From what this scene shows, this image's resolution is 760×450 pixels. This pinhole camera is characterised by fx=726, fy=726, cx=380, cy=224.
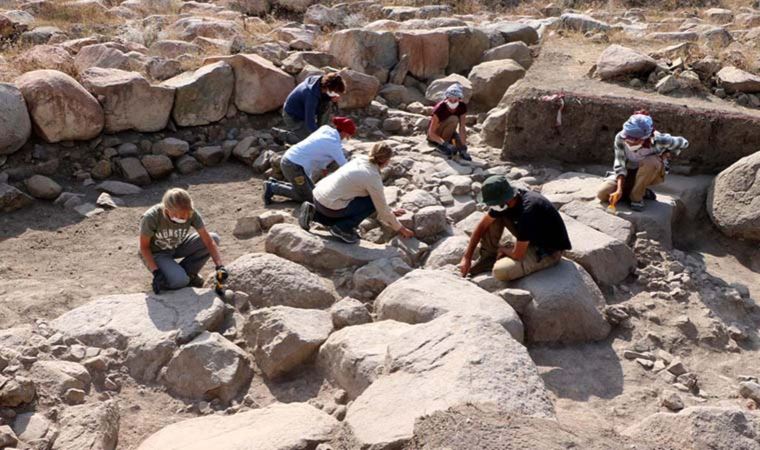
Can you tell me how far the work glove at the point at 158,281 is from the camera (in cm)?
553

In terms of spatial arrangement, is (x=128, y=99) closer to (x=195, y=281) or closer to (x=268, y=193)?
(x=268, y=193)

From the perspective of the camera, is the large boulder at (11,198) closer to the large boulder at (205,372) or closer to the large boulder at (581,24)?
the large boulder at (205,372)

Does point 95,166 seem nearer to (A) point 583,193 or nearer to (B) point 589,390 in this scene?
(A) point 583,193

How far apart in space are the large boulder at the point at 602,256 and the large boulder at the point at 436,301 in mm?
1120

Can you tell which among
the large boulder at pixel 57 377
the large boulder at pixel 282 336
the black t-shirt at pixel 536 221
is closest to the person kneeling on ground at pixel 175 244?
the large boulder at pixel 282 336

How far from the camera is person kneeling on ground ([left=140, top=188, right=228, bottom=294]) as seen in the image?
536cm

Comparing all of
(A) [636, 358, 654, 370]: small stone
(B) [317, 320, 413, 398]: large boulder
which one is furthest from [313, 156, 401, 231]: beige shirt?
(A) [636, 358, 654, 370]: small stone

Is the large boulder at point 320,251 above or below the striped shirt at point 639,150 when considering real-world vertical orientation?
below

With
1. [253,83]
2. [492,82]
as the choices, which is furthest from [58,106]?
[492,82]

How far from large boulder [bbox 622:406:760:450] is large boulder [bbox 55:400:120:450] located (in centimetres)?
291

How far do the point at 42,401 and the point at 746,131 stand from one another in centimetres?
694

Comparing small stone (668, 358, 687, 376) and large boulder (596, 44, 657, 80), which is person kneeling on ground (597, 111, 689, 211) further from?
large boulder (596, 44, 657, 80)

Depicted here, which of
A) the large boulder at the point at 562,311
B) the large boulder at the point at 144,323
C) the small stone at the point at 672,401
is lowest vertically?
the small stone at the point at 672,401

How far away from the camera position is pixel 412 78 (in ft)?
35.3
